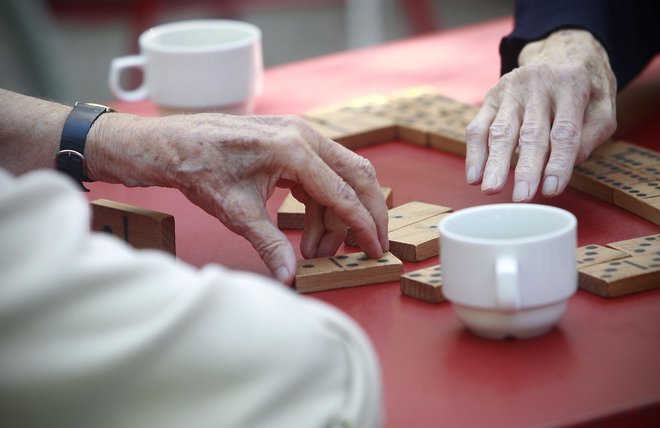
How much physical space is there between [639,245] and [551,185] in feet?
0.60

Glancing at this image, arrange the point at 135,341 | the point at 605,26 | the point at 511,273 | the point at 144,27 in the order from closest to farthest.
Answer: the point at 135,341
the point at 511,273
the point at 605,26
the point at 144,27

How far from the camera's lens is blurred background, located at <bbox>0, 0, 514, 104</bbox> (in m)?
3.90

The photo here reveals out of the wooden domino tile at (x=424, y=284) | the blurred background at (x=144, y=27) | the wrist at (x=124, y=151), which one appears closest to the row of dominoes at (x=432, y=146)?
the wooden domino tile at (x=424, y=284)

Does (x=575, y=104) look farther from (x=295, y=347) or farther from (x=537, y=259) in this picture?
(x=295, y=347)

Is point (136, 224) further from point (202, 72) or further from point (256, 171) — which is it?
point (202, 72)

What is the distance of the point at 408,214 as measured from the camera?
129 centimetres

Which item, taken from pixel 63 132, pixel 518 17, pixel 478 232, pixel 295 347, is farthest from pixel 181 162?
pixel 518 17

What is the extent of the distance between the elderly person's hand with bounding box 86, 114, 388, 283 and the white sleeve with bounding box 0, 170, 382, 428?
1.34 ft

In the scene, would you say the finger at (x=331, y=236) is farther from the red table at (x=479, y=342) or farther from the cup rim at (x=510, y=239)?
the cup rim at (x=510, y=239)

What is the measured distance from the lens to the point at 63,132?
1.27 metres

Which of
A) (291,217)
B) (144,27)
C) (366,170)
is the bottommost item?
(144,27)

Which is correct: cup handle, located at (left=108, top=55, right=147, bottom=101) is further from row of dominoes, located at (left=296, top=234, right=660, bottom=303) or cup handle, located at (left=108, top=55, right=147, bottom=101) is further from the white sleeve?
the white sleeve

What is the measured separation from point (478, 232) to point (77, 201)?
16.9 inches

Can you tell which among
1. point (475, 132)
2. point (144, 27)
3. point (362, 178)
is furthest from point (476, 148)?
point (144, 27)
